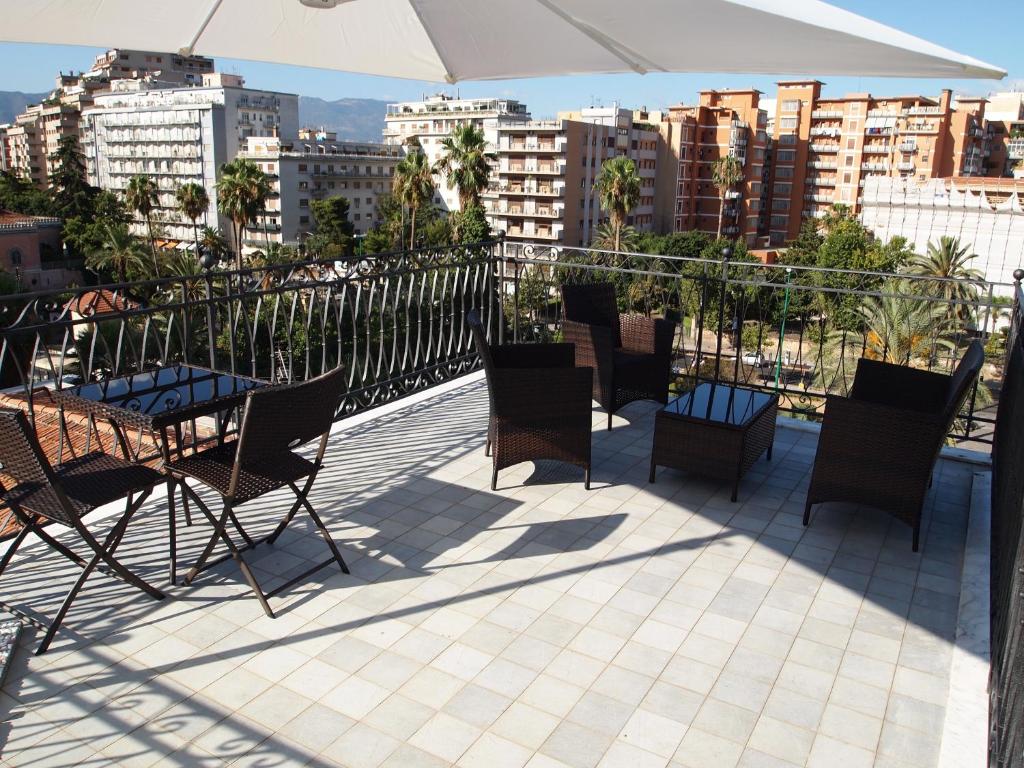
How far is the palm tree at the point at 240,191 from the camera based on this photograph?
38781 millimetres

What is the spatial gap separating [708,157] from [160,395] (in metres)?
88.5

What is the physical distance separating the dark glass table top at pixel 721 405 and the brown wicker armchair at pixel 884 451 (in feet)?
1.97

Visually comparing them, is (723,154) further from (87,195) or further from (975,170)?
(87,195)

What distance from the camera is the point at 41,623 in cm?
316

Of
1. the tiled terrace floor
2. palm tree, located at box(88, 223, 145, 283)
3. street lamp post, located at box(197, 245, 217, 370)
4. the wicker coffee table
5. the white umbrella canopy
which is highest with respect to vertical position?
the white umbrella canopy

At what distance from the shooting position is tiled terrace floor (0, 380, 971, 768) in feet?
8.55

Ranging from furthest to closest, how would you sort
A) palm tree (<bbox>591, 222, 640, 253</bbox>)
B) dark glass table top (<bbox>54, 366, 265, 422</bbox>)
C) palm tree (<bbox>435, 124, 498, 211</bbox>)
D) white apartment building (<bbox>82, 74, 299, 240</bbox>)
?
white apartment building (<bbox>82, 74, 299, 240</bbox>)
palm tree (<bbox>591, 222, 640, 253</bbox>)
palm tree (<bbox>435, 124, 498, 211</bbox>)
dark glass table top (<bbox>54, 366, 265, 422</bbox>)

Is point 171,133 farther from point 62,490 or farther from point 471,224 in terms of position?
point 62,490

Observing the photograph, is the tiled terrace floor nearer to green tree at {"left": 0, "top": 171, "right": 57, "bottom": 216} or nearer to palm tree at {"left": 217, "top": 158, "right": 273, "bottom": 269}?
palm tree at {"left": 217, "top": 158, "right": 273, "bottom": 269}

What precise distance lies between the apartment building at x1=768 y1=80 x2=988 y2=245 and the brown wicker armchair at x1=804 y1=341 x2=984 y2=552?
9206 centimetres

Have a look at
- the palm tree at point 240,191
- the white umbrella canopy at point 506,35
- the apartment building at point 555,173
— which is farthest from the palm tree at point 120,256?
the white umbrella canopy at point 506,35

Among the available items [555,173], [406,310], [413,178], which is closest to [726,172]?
[555,173]

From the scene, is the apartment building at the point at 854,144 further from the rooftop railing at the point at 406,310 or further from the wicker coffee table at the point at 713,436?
the wicker coffee table at the point at 713,436

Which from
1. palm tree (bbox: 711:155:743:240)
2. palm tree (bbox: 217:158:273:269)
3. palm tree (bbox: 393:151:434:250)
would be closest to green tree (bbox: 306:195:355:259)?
palm tree (bbox: 393:151:434:250)
